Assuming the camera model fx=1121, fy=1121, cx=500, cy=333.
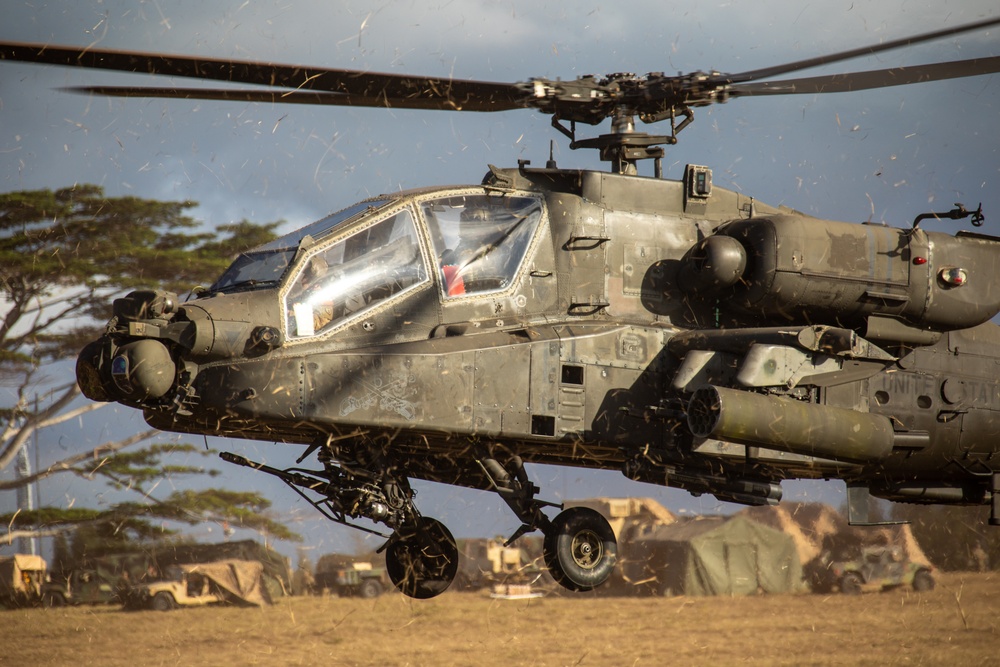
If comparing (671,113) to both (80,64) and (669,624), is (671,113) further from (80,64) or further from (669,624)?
(669,624)

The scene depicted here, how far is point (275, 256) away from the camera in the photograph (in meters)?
7.35

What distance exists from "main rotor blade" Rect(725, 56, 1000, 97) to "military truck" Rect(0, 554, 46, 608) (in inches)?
718

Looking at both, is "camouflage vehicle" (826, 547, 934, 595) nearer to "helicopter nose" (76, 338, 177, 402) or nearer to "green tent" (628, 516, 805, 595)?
"green tent" (628, 516, 805, 595)

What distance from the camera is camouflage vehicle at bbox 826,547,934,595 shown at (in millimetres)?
20719

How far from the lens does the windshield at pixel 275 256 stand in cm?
722

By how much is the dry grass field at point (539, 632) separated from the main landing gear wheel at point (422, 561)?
304 inches

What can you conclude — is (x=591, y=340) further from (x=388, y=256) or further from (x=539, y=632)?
(x=539, y=632)

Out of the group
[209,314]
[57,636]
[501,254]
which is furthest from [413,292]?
[57,636]

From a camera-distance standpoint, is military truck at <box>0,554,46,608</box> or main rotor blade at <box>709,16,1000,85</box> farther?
military truck at <box>0,554,46,608</box>

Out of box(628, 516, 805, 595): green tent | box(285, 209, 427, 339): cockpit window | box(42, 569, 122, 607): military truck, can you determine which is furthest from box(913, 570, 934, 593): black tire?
box(285, 209, 427, 339): cockpit window

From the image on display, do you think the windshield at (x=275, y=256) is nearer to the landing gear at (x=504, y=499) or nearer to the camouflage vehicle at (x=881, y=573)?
the landing gear at (x=504, y=499)

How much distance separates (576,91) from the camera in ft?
27.7

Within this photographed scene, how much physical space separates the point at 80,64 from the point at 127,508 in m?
18.7

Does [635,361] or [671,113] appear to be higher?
[671,113]
